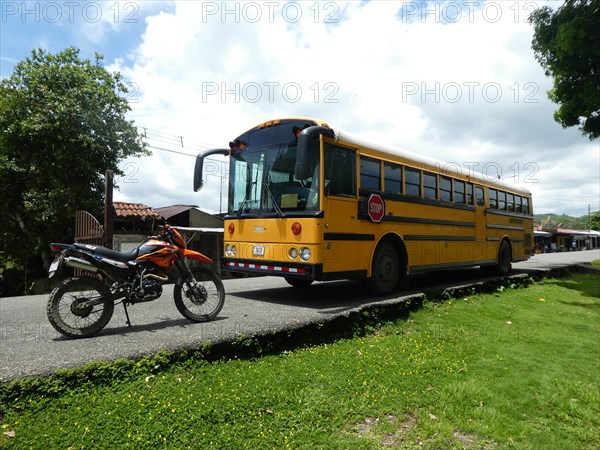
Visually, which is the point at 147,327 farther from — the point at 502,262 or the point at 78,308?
the point at 502,262

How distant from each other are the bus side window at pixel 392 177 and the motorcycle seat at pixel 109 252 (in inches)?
168

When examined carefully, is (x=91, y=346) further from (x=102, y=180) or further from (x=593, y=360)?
(x=102, y=180)

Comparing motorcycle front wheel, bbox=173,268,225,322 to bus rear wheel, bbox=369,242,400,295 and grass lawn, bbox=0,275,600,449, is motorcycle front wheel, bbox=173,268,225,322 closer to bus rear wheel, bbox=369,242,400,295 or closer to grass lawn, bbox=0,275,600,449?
grass lawn, bbox=0,275,600,449

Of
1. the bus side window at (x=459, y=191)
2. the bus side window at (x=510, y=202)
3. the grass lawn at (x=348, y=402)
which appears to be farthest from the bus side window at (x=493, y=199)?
the grass lawn at (x=348, y=402)

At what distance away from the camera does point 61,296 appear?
3.72 meters

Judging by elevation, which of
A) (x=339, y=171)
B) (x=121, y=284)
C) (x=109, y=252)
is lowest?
(x=121, y=284)

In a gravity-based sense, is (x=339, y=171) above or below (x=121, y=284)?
above

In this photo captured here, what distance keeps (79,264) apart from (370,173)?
4.44 m

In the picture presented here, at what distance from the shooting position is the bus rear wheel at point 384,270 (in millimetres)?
6461

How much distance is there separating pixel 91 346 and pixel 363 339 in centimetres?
298

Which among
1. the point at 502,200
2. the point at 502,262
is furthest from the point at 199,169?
the point at 502,262

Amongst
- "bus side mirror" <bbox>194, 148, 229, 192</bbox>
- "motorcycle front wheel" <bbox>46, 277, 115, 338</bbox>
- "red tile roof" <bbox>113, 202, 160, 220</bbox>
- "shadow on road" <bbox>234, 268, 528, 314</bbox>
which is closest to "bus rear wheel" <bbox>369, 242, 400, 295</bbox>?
"shadow on road" <bbox>234, 268, 528, 314</bbox>

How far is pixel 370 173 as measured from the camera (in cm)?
639

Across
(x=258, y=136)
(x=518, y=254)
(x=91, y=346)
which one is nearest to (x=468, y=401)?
(x=91, y=346)
